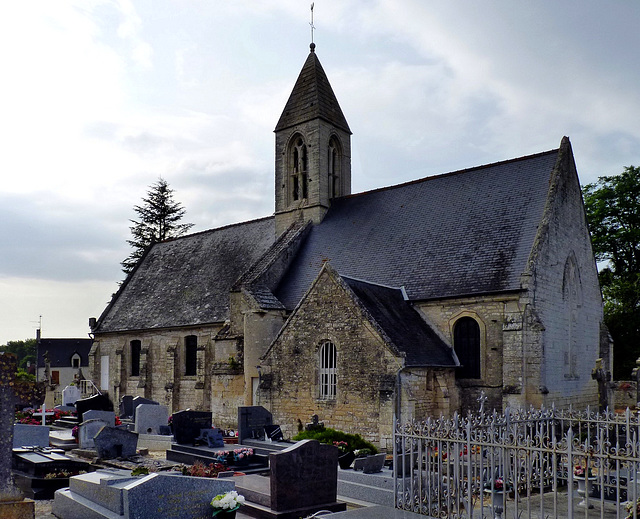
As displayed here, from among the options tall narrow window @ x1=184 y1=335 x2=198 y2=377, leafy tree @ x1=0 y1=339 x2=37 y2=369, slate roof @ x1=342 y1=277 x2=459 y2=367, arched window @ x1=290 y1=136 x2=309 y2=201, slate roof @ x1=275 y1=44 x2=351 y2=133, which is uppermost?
slate roof @ x1=275 y1=44 x2=351 y2=133

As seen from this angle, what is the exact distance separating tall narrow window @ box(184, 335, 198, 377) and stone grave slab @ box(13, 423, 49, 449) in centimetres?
1301

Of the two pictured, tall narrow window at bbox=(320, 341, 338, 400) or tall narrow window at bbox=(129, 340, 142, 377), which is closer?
tall narrow window at bbox=(320, 341, 338, 400)

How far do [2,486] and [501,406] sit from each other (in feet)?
48.3

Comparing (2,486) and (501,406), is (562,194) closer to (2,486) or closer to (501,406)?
(501,406)

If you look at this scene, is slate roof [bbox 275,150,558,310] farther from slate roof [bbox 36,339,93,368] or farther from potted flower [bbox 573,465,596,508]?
slate roof [bbox 36,339,93,368]

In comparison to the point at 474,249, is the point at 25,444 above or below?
below

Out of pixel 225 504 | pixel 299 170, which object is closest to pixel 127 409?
pixel 299 170

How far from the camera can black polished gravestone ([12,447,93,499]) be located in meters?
12.7

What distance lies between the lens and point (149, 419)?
20.4m

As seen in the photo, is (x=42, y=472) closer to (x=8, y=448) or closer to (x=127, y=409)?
(x=8, y=448)

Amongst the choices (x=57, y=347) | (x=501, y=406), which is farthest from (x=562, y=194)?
(x=57, y=347)

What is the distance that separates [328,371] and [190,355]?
41.2 feet

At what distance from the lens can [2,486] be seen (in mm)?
9172

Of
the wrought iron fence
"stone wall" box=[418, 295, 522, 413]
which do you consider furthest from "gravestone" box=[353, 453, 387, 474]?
"stone wall" box=[418, 295, 522, 413]
